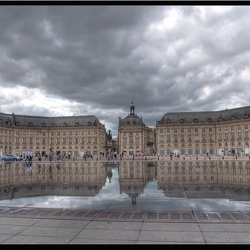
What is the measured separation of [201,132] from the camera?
367 ft

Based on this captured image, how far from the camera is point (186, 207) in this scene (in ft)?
32.6

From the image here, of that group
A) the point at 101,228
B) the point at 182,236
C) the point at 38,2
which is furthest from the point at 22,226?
the point at 38,2

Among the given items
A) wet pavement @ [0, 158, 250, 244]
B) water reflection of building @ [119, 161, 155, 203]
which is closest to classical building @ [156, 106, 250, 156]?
water reflection of building @ [119, 161, 155, 203]

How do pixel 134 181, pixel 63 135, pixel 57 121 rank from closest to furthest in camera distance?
pixel 134 181, pixel 63 135, pixel 57 121

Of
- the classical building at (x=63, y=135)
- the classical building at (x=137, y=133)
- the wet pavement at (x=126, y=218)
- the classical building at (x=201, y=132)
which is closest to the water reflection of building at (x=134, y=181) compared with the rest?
the wet pavement at (x=126, y=218)

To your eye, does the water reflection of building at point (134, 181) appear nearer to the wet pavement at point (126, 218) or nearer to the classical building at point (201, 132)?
the wet pavement at point (126, 218)

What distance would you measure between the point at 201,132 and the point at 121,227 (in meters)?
109

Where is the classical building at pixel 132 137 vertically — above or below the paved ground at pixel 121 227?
above

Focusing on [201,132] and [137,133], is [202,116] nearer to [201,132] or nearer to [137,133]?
[201,132]

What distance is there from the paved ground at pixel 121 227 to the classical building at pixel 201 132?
98968mm

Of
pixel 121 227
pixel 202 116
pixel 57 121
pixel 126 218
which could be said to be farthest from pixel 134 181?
pixel 57 121

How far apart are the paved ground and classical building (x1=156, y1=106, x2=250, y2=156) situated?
98968 millimetres

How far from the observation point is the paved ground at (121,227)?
6141mm

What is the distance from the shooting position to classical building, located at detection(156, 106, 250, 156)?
103 meters
